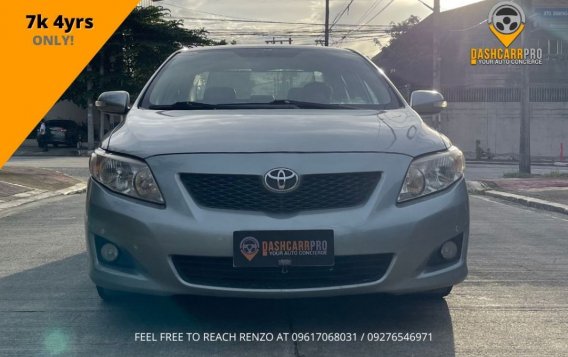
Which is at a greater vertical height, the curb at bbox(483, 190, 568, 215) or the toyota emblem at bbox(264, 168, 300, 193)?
the toyota emblem at bbox(264, 168, 300, 193)

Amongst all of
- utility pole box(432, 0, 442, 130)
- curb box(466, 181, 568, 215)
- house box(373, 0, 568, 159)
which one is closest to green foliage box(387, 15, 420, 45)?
house box(373, 0, 568, 159)

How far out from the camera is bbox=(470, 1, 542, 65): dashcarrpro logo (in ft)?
76.7

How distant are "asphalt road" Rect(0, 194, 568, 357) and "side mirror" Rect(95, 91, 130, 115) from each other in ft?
3.73

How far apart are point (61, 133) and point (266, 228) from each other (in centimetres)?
3472

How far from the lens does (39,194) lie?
13.5m

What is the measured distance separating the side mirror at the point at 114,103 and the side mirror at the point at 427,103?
187 centimetres

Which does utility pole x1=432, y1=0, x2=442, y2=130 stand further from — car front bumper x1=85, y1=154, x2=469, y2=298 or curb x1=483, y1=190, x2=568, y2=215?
car front bumper x1=85, y1=154, x2=469, y2=298

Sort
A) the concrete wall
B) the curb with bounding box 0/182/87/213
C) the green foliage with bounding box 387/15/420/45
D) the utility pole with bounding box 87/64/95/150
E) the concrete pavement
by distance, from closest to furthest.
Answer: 1. the curb with bounding box 0/182/87/213
2. the concrete pavement
3. the concrete wall
4. the utility pole with bounding box 87/64/95/150
5. the green foliage with bounding box 387/15/420/45

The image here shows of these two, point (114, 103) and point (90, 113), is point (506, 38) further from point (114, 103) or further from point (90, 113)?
point (114, 103)

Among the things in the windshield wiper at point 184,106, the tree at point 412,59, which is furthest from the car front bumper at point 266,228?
the tree at point 412,59

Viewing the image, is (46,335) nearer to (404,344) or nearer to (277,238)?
(277,238)

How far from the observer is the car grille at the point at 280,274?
403cm

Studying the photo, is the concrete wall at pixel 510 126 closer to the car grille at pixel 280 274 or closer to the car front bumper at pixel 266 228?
the car front bumper at pixel 266 228

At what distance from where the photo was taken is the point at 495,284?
18.2ft
